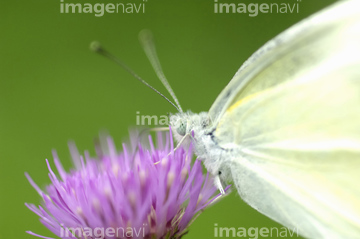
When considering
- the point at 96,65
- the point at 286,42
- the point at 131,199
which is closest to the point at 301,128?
the point at 286,42

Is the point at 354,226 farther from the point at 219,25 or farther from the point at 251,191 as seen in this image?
the point at 219,25

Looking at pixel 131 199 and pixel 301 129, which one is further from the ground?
pixel 301 129

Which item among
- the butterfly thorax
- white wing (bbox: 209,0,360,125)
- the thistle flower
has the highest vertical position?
white wing (bbox: 209,0,360,125)

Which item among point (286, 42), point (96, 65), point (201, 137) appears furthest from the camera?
point (96, 65)

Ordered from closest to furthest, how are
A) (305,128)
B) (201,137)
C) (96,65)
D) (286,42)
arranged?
(286,42), (305,128), (201,137), (96,65)

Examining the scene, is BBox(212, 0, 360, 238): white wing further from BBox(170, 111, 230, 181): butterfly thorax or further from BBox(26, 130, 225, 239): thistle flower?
BBox(26, 130, 225, 239): thistle flower

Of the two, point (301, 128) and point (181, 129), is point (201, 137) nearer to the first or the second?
point (181, 129)

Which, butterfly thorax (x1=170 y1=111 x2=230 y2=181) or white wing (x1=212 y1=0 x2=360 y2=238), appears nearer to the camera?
white wing (x1=212 y1=0 x2=360 y2=238)

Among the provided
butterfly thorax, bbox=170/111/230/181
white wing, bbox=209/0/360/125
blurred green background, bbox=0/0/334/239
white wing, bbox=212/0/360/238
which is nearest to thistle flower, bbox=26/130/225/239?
butterfly thorax, bbox=170/111/230/181
